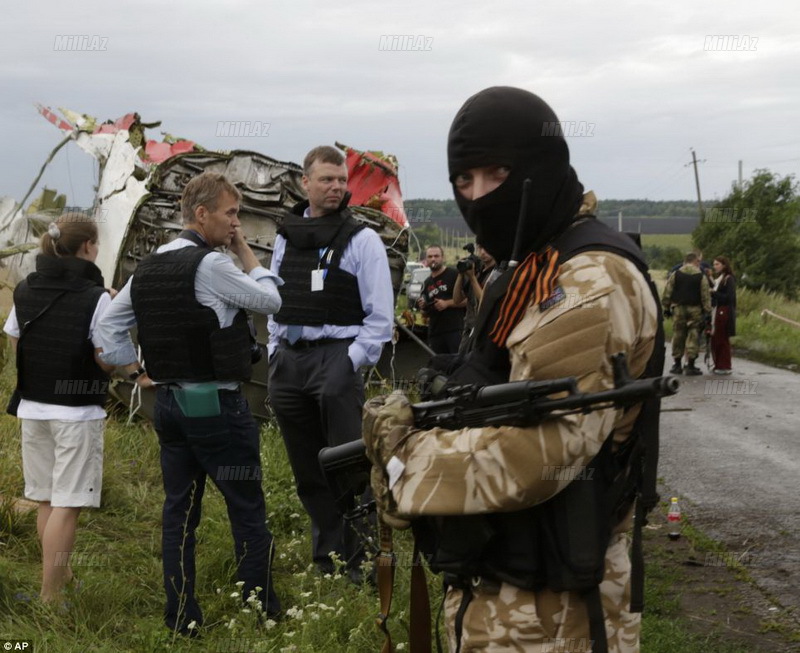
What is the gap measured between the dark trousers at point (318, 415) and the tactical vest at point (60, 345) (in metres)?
0.96

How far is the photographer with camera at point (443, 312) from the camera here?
1094 cm

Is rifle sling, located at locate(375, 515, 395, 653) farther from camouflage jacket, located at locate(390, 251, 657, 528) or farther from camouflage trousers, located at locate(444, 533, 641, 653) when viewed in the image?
camouflage jacket, located at locate(390, 251, 657, 528)

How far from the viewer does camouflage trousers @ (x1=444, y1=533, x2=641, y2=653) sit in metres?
2.24

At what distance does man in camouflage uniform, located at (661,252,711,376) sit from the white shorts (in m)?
11.7

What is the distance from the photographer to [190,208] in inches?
178

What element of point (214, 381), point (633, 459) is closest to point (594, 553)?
point (633, 459)

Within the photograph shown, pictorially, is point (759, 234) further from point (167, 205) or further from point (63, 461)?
point (63, 461)

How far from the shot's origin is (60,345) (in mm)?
4809

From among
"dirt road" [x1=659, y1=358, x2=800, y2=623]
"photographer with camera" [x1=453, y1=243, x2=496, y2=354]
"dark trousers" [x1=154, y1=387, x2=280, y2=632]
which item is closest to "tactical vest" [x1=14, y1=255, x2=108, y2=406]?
"dark trousers" [x1=154, y1=387, x2=280, y2=632]

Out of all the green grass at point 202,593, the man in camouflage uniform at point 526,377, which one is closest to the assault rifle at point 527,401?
the man in camouflage uniform at point 526,377

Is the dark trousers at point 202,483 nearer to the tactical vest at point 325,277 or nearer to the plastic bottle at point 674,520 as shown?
the tactical vest at point 325,277

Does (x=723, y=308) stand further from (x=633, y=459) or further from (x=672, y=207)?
(x=672, y=207)

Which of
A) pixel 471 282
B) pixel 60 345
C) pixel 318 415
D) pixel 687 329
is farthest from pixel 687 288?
pixel 60 345

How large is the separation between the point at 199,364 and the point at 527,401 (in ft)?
8.53
